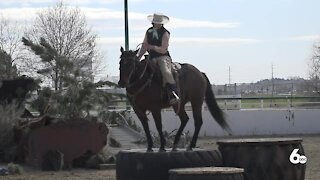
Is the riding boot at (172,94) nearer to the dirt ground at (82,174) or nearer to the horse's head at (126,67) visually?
the horse's head at (126,67)

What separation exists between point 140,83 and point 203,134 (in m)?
23.5

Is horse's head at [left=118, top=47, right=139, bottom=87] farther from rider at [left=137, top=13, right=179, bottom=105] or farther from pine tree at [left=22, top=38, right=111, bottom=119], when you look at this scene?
pine tree at [left=22, top=38, right=111, bottom=119]

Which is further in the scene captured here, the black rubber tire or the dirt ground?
the dirt ground

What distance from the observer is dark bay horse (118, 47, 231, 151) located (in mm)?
9031

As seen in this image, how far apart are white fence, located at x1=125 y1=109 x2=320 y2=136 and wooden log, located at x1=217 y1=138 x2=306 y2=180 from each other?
23.7 meters

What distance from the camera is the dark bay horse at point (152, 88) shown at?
9031 mm

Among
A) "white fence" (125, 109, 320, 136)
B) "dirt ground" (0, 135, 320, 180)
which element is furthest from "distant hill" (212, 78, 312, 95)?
"dirt ground" (0, 135, 320, 180)

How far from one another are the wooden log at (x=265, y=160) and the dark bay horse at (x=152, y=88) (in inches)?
43.8

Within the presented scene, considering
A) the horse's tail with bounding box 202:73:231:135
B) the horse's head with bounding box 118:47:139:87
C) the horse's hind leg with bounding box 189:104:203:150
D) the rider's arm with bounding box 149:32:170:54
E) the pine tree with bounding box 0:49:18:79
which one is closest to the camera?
the horse's head with bounding box 118:47:139:87

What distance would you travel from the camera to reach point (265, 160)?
8.71 meters

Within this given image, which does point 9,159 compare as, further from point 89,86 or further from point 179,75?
point 179,75

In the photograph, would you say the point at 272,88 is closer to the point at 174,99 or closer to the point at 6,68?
the point at 6,68

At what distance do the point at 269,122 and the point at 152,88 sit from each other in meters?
24.9

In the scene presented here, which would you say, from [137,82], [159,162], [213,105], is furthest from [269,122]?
[159,162]
